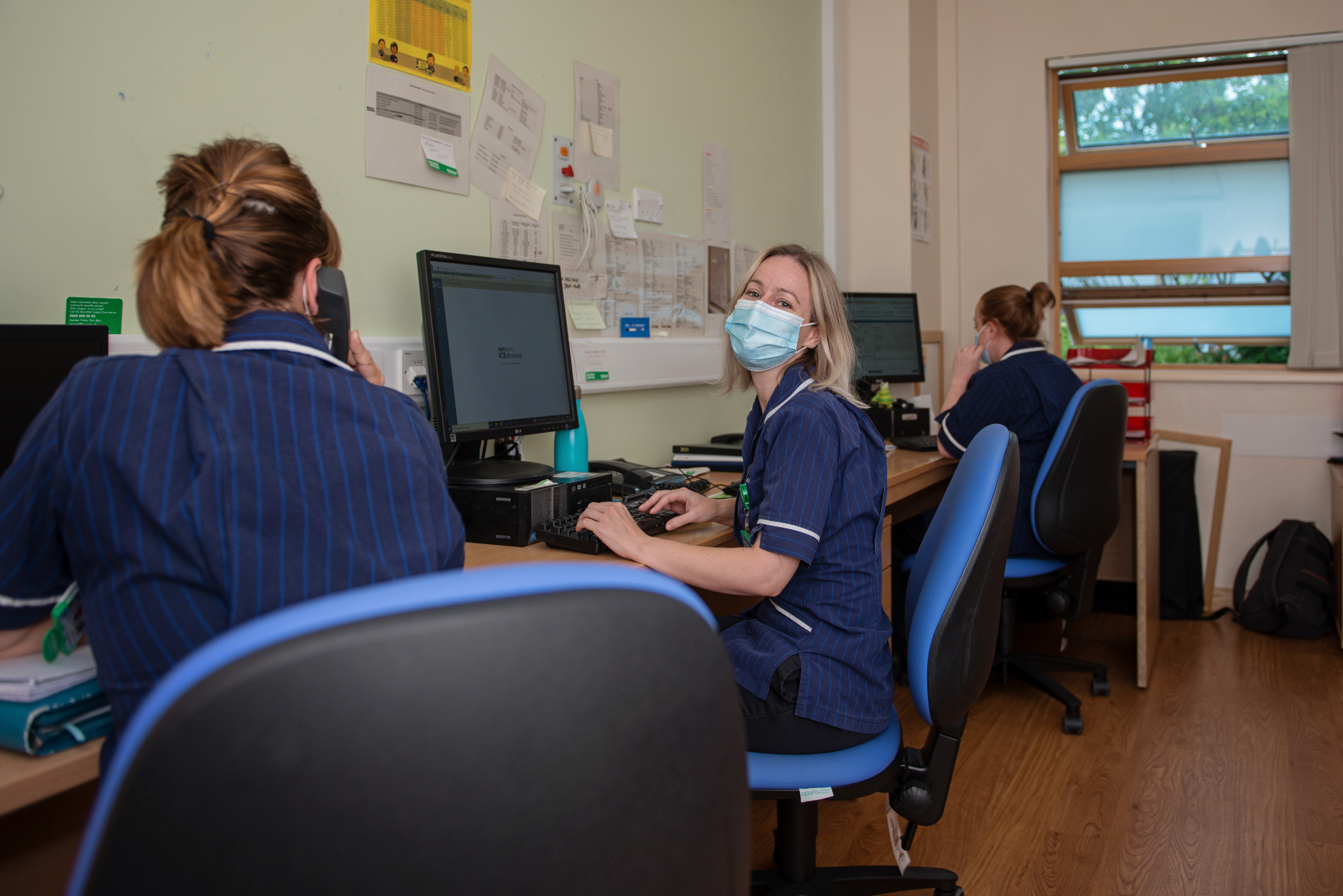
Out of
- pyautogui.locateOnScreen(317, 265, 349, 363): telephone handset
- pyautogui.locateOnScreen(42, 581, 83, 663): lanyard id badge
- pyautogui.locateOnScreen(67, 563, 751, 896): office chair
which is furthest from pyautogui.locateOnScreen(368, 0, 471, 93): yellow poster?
pyautogui.locateOnScreen(67, 563, 751, 896): office chair

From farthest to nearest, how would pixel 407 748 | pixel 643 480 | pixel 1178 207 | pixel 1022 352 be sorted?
pixel 1178 207, pixel 1022 352, pixel 643 480, pixel 407 748

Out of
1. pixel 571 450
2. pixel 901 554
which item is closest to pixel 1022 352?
pixel 901 554

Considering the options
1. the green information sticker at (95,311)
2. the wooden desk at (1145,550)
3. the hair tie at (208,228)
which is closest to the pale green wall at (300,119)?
the green information sticker at (95,311)

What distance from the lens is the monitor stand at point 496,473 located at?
5.03 ft

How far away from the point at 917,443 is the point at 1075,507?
0.56 meters

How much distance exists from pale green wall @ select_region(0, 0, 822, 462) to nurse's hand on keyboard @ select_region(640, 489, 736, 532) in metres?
0.60

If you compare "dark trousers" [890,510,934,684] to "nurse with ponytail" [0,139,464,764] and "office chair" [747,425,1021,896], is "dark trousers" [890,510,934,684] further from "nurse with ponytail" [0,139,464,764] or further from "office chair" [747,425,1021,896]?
"nurse with ponytail" [0,139,464,764]

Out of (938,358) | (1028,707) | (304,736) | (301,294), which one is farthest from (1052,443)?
(304,736)

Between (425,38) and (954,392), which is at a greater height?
(425,38)

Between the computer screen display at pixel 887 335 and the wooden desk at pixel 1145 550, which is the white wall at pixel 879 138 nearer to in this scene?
the computer screen display at pixel 887 335

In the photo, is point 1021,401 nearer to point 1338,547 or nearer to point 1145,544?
point 1145,544

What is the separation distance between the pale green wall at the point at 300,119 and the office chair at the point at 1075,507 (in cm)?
104

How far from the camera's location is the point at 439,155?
1828mm

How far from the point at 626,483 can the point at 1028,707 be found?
5.13 ft
